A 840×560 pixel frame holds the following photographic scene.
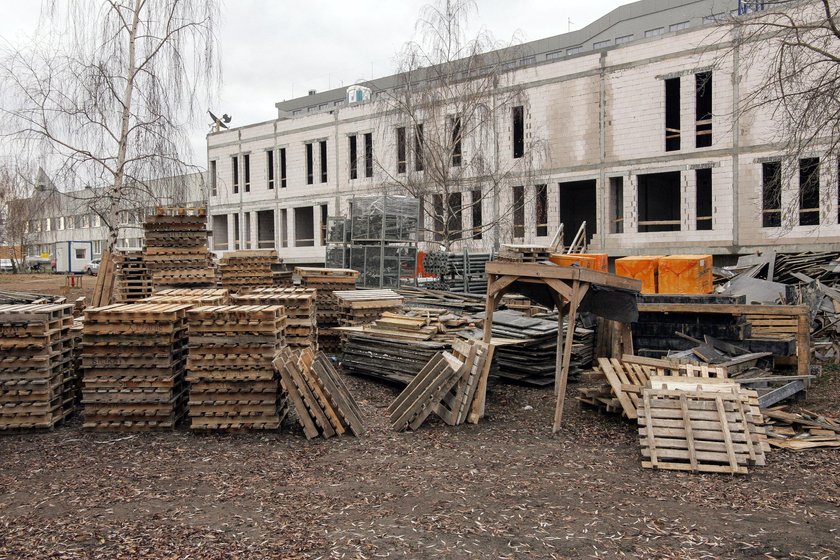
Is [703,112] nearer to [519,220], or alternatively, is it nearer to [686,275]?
[519,220]

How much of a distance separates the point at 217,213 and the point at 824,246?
3682 centimetres

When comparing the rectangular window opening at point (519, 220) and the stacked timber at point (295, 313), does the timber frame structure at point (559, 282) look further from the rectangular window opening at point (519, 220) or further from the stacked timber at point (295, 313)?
the rectangular window opening at point (519, 220)

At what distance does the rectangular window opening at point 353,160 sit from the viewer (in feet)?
125

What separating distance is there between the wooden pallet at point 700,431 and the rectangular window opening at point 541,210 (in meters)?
23.6

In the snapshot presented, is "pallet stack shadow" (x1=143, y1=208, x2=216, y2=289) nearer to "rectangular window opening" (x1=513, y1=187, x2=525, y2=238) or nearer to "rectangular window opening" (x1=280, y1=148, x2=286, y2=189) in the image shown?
"rectangular window opening" (x1=513, y1=187, x2=525, y2=238)

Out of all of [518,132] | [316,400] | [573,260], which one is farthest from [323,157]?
[316,400]

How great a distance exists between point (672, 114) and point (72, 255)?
48832 mm

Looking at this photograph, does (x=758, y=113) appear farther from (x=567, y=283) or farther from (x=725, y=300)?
(x=567, y=283)

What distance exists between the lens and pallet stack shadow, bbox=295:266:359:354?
53.8ft

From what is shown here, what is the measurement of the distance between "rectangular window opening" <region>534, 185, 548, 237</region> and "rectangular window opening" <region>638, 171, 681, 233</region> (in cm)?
442

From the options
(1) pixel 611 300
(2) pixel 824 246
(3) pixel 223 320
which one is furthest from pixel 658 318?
(2) pixel 824 246

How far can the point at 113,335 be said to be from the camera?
934 centimetres

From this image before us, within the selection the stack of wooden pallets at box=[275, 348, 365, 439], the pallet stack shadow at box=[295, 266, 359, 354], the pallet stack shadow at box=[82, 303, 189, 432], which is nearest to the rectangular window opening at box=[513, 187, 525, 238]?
the pallet stack shadow at box=[295, 266, 359, 354]

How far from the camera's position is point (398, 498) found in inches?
272
